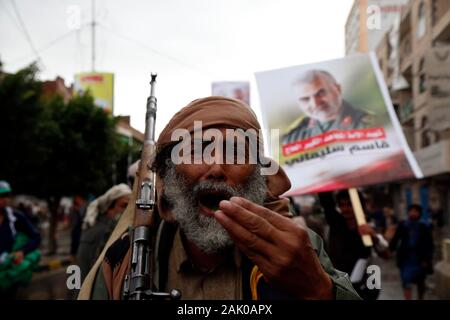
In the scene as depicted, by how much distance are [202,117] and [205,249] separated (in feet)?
1.21

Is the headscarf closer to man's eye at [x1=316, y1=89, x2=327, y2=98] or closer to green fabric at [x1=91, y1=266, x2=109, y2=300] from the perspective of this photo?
man's eye at [x1=316, y1=89, x2=327, y2=98]

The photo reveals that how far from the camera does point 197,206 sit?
1457mm

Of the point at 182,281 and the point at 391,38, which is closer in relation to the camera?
the point at 182,281

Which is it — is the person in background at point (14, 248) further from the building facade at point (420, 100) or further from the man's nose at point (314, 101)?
the building facade at point (420, 100)

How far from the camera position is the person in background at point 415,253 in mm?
7537

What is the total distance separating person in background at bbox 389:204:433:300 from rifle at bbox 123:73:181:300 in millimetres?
6735

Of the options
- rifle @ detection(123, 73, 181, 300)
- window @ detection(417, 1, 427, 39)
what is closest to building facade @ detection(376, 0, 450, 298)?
window @ detection(417, 1, 427, 39)

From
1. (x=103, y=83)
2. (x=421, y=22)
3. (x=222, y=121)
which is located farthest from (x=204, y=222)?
(x=421, y=22)

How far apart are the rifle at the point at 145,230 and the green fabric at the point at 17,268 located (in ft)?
12.1

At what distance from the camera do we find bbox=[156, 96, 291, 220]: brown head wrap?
150cm

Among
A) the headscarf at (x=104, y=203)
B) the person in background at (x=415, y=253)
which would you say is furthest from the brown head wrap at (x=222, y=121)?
the person in background at (x=415, y=253)

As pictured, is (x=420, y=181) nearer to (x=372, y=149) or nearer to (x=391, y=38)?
(x=391, y=38)
